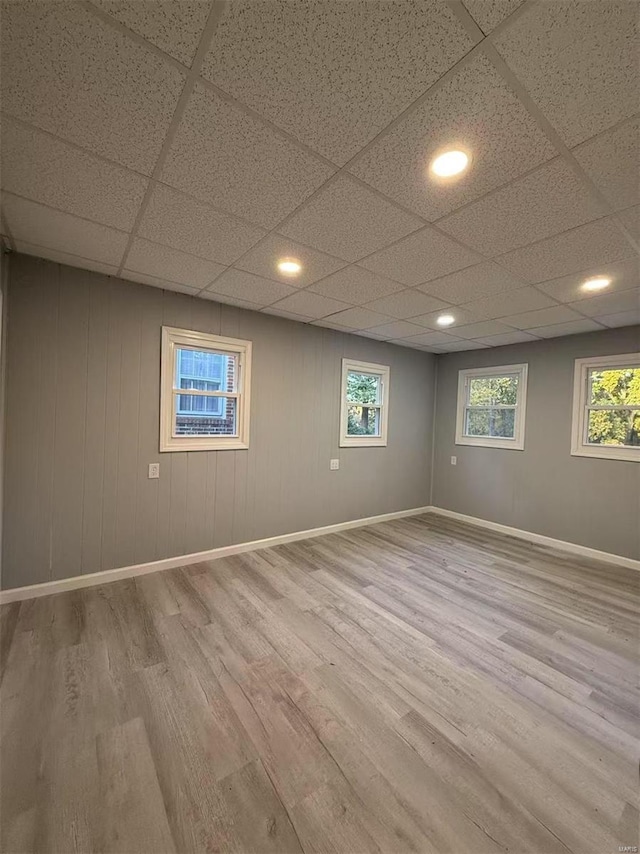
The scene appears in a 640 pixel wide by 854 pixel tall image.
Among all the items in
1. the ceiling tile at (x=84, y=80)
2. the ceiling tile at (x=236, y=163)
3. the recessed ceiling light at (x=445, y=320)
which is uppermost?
the recessed ceiling light at (x=445, y=320)

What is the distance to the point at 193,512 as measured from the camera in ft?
11.3

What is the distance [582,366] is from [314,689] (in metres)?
4.47

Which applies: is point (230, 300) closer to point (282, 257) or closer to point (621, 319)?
point (282, 257)

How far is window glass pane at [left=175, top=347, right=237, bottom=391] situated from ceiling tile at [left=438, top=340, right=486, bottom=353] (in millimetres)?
3138

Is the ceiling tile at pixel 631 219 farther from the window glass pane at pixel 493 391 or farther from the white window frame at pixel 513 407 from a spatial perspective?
the window glass pane at pixel 493 391

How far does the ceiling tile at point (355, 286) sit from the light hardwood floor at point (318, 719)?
8.67ft

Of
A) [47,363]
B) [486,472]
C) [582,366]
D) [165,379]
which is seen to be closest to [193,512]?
[165,379]

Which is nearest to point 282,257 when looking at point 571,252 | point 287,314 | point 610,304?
point 287,314

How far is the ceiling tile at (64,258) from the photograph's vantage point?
2.45 metres

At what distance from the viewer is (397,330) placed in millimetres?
4289

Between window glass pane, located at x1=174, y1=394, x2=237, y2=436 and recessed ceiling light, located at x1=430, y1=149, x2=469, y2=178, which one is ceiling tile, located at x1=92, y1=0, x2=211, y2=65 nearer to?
recessed ceiling light, located at x1=430, y1=149, x2=469, y2=178

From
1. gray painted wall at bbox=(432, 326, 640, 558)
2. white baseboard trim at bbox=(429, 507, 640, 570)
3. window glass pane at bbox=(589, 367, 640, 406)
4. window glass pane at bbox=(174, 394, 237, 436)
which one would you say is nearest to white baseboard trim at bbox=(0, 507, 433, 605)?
window glass pane at bbox=(174, 394, 237, 436)

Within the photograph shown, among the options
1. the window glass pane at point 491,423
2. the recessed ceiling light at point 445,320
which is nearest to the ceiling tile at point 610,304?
the recessed ceiling light at point 445,320

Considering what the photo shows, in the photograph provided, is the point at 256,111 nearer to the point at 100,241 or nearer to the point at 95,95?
the point at 95,95
